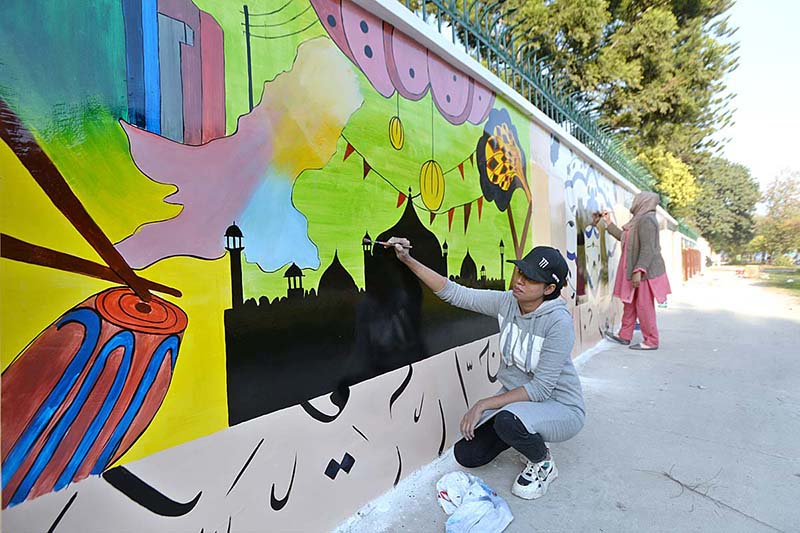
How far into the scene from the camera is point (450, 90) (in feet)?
9.09

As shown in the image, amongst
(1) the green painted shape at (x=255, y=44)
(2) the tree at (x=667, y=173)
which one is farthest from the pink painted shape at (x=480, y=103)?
(2) the tree at (x=667, y=173)

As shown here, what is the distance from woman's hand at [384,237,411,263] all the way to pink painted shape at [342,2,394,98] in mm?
683

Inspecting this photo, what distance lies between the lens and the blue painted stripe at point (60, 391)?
3.48 feet

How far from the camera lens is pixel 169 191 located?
1.34 metres

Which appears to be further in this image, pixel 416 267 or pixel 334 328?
pixel 416 267

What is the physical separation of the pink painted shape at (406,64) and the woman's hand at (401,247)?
0.73 metres

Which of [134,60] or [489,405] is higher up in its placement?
[134,60]

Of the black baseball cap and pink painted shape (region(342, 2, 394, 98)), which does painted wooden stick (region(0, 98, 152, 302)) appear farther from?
the black baseball cap

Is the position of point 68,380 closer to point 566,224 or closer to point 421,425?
point 421,425

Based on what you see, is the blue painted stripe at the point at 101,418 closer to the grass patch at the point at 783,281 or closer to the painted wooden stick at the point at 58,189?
the painted wooden stick at the point at 58,189

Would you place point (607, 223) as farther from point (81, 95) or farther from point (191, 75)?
point (81, 95)

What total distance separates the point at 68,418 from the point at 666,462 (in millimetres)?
2865

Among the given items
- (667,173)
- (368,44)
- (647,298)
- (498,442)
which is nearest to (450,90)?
(368,44)

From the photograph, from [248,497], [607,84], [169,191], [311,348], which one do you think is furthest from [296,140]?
A: [607,84]
